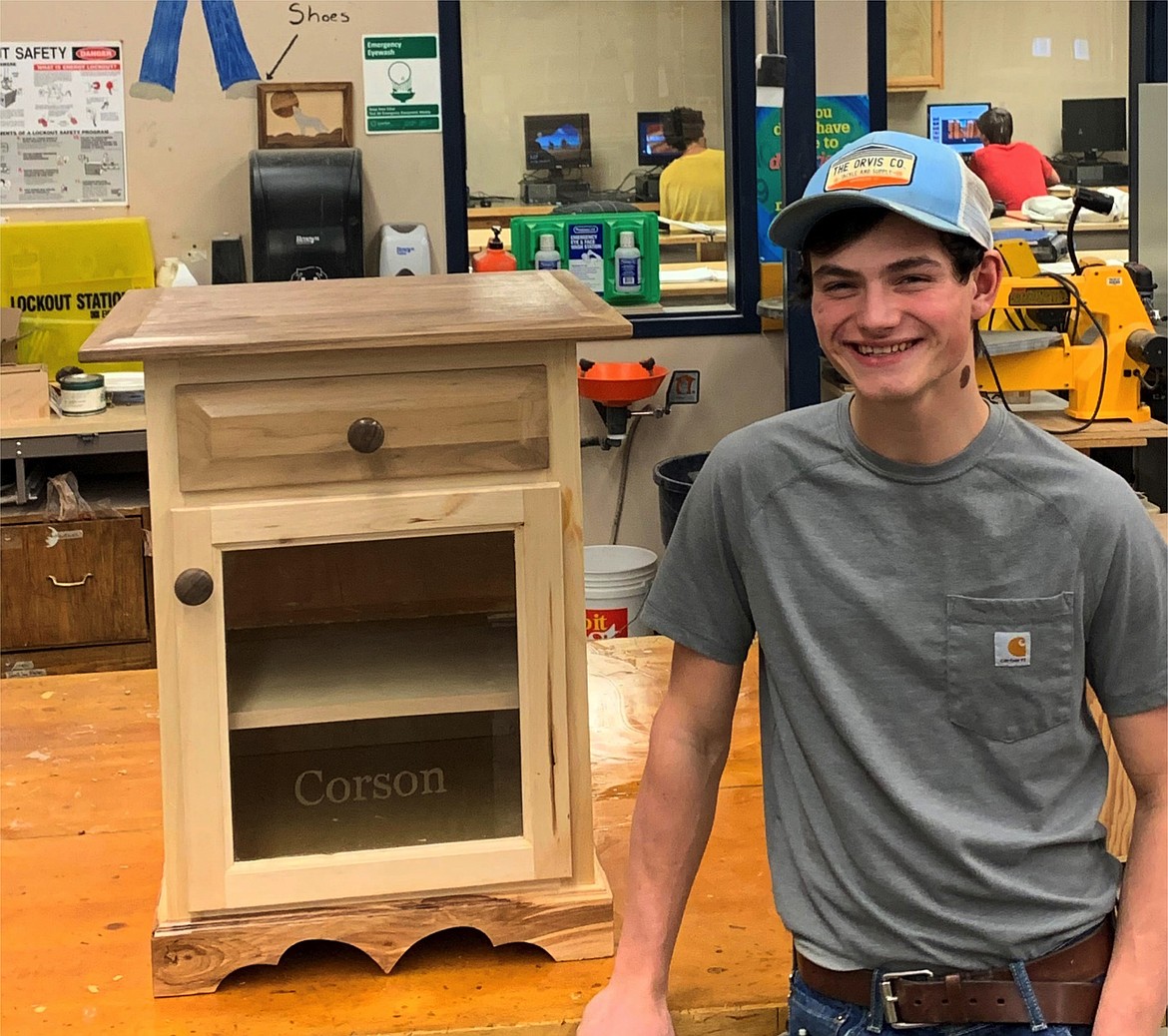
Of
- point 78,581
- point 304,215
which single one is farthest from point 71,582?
point 304,215

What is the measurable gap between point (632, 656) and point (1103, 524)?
111cm

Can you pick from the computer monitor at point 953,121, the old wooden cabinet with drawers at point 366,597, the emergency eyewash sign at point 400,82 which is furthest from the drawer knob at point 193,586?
the computer monitor at point 953,121

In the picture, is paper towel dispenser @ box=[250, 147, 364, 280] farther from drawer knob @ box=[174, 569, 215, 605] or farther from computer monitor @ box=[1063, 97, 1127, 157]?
computer monitor @ box=[1063, 97, 1127, 157]

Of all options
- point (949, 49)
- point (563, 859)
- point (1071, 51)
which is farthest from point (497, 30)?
point (563, 859)

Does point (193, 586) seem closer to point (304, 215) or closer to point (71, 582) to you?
point (71, 582)

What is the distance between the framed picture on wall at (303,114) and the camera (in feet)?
14.1

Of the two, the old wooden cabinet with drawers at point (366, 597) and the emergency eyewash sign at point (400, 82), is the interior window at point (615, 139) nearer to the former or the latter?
the emergency eyewash sign at point (400, 82)

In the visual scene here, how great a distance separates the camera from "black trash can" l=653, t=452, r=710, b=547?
159 inches

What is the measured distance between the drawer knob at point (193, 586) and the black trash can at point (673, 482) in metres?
2.50

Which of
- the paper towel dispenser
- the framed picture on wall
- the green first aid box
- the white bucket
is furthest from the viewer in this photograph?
the green first aid box

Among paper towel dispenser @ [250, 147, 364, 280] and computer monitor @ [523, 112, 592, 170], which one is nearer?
paper towel dispenser @ [250, 147, 364, 280]

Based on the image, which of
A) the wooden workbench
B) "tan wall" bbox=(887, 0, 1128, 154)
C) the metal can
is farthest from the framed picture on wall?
"tan wall" bbox=(887, 0, 1128, 154)

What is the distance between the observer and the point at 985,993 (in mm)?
1186

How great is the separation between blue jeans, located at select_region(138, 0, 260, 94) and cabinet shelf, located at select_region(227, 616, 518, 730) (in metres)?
3.17
